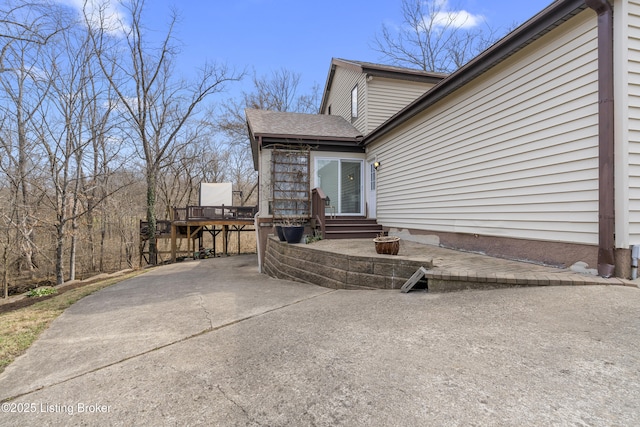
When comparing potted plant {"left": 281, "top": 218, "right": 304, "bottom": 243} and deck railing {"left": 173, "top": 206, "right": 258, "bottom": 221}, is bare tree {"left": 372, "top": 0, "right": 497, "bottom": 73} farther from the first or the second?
potted plant {"left": 281, "top": 218, "right": 304, "bottom": 243}

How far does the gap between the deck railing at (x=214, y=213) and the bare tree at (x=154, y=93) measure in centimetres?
256

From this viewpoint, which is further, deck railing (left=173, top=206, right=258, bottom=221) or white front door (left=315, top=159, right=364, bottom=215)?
deck railing (left=173, top=206, right=258, bottom=221)

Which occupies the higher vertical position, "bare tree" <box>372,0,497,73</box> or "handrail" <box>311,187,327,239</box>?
"bare tree" <box>372,0,497,73</box>

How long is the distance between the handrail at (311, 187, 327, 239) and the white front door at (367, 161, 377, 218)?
176 centimetres

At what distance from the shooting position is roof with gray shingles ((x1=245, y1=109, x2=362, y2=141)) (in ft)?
29.9

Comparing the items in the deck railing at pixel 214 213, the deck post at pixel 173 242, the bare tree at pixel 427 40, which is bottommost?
the deck post at pixel 173 242

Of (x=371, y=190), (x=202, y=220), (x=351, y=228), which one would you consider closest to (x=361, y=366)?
(x=351, y=228)

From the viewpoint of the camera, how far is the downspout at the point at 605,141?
3207 mm

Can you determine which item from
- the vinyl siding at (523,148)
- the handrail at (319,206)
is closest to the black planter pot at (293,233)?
the handrail at (319,206)

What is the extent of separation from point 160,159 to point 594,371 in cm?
1855

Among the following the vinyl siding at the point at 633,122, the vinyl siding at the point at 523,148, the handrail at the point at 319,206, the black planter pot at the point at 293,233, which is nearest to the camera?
the vinyl siding at the point at 633,122

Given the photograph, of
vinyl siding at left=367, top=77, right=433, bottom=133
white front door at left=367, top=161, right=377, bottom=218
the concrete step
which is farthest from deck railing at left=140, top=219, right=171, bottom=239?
vinyl siding at left=367, top=77, right=433, bottom=133

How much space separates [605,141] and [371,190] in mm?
6390

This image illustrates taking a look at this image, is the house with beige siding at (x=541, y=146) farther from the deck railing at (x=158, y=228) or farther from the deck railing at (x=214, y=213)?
the deck railing at (x=158, y=228)
